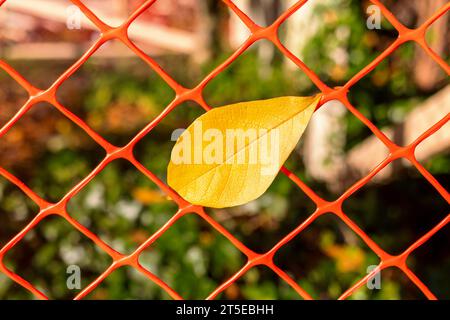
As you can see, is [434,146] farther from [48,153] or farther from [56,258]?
[48,153]

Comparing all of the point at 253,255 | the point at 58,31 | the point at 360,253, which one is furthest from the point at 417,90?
the point at 58,31

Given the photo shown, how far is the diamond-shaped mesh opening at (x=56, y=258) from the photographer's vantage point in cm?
178

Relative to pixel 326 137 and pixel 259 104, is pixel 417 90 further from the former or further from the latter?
pixel 259 104

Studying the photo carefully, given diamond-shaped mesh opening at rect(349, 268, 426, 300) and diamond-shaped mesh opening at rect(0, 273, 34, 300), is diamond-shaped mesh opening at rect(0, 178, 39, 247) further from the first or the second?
diamond-shaped mesh opening at rect(349, 268, 426, 300)

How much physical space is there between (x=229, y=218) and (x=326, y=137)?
510 millimetres

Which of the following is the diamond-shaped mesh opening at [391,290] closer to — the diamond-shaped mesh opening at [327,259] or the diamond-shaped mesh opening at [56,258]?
the diamond-shaped mesh opening at [327,259]

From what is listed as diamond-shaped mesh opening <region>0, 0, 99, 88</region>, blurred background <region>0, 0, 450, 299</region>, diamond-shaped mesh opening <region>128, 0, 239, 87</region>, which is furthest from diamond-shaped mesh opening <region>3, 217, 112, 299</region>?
diamond-shaped mesh opening <region>0, 0, 99, 88</region>

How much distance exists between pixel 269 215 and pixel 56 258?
639 millimetres

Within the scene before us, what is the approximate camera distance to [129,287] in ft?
5.73

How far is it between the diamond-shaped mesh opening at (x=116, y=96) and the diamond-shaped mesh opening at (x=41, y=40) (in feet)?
0.67

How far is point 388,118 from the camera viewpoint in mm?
2473

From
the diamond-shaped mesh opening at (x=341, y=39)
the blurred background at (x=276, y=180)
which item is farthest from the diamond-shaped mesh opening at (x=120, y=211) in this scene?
the diamond-shaped mesh opening at (x=341, y=39)

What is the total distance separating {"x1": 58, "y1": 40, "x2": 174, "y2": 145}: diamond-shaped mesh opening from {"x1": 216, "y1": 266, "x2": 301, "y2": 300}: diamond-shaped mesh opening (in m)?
1.06

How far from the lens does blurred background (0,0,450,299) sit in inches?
70.5
